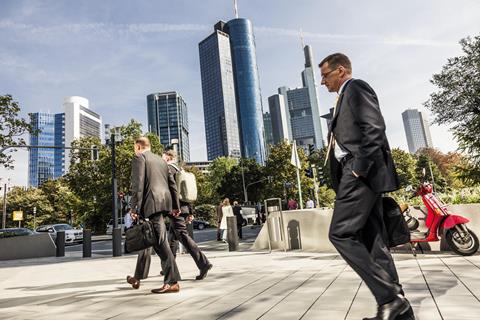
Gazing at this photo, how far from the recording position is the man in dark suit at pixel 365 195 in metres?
2.33

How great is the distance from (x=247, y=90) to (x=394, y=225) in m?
179

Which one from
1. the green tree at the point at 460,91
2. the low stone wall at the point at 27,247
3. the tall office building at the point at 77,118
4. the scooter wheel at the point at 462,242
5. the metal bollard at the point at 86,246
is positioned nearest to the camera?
the scooter wheel at the point at 462,242

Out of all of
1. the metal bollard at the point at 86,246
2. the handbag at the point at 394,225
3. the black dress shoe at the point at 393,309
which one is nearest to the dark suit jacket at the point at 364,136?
the handbag at the point at 394,225

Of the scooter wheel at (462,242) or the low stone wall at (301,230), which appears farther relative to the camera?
the low stone wall at (301,230)

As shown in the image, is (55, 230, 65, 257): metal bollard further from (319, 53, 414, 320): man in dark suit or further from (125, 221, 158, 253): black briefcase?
(319, 53, 414, 320): man in dark suit

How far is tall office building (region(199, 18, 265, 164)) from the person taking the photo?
17600cm

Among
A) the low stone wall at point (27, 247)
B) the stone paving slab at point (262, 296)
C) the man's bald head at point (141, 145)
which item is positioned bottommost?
the stone paving slab at point (262, 296)

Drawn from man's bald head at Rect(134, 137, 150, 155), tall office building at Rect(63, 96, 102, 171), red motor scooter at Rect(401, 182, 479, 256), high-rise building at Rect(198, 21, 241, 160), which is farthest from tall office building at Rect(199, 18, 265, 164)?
man's bald head at Rect(134, 137, 150, 155)

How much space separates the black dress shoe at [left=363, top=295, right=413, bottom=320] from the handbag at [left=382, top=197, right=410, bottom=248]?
15.2 inches

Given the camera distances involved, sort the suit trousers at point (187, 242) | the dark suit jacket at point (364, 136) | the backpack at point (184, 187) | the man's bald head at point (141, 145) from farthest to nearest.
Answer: the backpack at point (184, 187) → the suit trousers at point (187, 242) → the man's bald head at point (141, 145) → the dark suit jacket at point (364, 136)

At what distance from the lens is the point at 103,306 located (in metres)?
3.64

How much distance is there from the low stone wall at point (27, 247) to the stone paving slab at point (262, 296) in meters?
10.6

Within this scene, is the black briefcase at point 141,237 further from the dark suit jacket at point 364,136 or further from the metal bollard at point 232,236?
the metal bollard at point 232,236

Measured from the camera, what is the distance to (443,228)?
6.00 metres
